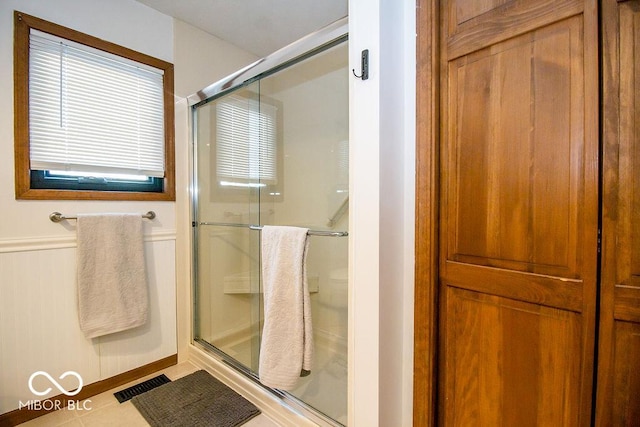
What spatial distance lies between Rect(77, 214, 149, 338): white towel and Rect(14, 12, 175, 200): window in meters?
0.19

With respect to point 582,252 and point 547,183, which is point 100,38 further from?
point 582,252

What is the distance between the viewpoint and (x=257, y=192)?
2041 millimetres

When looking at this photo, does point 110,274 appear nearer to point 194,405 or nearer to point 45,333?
point 45,333

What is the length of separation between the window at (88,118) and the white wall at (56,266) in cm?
5

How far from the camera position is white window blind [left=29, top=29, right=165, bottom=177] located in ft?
4.77

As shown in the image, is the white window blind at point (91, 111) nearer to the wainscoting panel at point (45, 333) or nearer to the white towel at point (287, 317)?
the wainscoting panel at point (45, 333)

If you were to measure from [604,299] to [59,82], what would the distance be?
7.95 feet

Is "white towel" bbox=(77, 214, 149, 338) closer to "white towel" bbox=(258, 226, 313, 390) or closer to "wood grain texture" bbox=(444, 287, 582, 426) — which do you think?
"white towel" bbox=(258, 226, 313, 390)

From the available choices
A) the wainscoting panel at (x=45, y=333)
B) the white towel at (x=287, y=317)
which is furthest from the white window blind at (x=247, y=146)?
the wainscoting panel at (x=45, y=333)

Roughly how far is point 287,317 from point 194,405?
771 millimetres

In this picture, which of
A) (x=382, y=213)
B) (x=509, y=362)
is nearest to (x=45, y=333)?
(x=382, y=213)

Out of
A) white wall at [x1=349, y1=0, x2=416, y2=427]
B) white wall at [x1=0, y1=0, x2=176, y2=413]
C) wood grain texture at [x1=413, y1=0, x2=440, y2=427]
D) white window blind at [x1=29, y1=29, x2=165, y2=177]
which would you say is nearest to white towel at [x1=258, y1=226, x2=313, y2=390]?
white wall at [x1=349, y1=0, x2=416, y2=427]

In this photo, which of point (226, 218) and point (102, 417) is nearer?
point (102, 417)

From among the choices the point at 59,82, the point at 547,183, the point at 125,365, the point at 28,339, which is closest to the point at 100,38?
the point at 59,82
